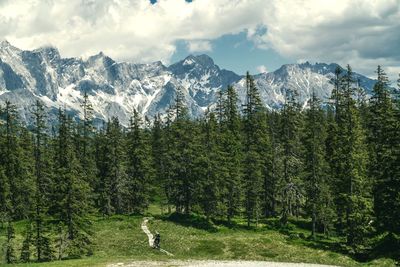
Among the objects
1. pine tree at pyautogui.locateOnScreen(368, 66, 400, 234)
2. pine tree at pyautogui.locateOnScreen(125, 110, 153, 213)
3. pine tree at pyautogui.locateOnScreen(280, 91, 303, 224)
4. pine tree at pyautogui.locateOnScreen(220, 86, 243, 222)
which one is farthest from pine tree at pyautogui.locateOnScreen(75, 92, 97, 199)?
pine tree at pyautogui.locateOnScreen(368, 66, 400, 234)

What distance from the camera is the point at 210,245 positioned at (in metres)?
52.1

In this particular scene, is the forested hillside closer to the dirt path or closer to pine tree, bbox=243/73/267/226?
pine tree, bbox=243/73/267/226

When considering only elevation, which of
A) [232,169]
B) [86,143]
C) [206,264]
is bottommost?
[206,264]

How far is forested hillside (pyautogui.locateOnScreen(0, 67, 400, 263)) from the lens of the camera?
47.8 m

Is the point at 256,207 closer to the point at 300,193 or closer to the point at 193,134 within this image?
the point at 300,193

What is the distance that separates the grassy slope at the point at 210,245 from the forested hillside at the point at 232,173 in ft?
8.86

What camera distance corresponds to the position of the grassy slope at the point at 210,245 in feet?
148

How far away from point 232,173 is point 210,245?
16.2 meters

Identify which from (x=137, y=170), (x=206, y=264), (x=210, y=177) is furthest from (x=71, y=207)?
(x=137, y=170)

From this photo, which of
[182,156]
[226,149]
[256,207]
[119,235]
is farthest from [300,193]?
[119,235]

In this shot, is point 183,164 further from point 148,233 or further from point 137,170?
point 148,233

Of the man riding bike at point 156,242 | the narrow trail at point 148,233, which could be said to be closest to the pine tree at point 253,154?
the narrow trail at point 148,233

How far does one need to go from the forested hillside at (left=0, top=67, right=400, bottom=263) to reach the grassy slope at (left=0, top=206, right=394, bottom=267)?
2702mm

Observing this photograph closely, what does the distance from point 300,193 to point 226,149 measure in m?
12.1
